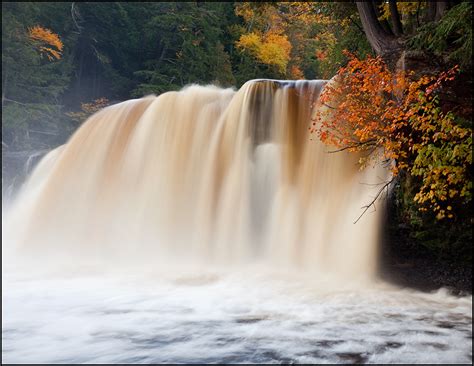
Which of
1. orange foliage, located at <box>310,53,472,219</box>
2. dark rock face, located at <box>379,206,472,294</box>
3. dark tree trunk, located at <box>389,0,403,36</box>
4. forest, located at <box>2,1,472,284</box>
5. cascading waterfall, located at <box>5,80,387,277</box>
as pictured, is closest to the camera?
orange foliage, located at <box>310,53,472,219</box>

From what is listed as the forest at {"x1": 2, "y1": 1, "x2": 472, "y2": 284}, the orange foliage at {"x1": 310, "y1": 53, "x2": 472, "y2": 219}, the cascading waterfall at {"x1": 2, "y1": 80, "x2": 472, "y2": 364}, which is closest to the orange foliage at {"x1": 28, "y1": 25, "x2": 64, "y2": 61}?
the forest at {"x1": 2, "y1": 1, "x2": 472, "y2": 284}

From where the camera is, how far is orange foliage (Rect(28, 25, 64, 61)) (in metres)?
24.7

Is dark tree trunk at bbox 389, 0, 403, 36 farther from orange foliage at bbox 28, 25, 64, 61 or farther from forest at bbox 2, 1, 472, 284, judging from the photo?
orange foliage at bbox 28, 25, 64, 61

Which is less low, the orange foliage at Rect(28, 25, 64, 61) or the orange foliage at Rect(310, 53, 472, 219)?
the orange foliage at Rect(28, 25, 64, 61)

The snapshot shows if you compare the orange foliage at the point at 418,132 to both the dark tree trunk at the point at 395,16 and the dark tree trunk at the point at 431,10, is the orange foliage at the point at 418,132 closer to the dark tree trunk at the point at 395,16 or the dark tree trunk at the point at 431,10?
the dark tree trunk at the point at 431,10

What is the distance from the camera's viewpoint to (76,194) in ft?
38.9

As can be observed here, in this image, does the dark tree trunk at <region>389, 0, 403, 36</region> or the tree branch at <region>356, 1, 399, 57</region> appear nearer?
the tree branch at <region>356, 1, 399, 57</region>

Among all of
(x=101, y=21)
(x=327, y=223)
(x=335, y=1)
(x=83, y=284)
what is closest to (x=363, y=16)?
(x=335, y=1)

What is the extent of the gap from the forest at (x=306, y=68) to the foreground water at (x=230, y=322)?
5.18 feet

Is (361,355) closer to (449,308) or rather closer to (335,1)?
(449,308)

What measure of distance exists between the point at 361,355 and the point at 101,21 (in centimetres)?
2804

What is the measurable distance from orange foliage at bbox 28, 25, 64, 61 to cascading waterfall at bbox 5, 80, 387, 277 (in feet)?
47.0

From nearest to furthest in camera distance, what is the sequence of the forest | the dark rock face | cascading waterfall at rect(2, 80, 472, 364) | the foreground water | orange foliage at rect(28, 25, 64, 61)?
the foreground water → cascading waterfall at rect(2, 80, 472, 364) → the forest → the dark rock face → orange foliage at rect(28, 25, 64, 61)

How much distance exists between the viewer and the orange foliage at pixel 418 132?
6070 mm
